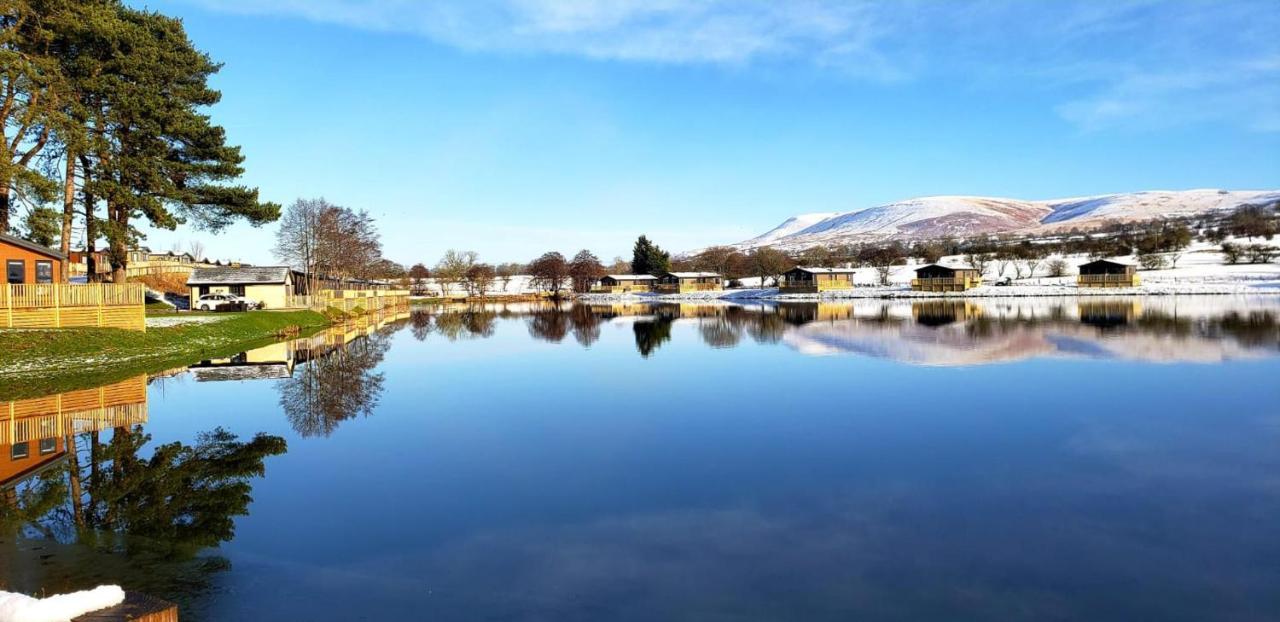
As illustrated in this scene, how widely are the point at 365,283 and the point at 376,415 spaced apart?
96.3m

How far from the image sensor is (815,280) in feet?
320

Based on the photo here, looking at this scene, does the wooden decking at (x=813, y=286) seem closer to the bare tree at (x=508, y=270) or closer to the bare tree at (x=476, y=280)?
the bare tree at (x=476, y=280)

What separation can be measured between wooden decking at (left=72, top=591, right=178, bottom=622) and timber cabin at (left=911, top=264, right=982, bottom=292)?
93431 millimetres

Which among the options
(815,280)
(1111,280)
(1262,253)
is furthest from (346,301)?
(1262,253)

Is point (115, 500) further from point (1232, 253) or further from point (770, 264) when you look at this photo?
point (1232, 253)

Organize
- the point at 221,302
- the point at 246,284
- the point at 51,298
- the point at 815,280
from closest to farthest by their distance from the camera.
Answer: the point at 51,298
the point at 221,302
the point at 246,284
the point at 815,280

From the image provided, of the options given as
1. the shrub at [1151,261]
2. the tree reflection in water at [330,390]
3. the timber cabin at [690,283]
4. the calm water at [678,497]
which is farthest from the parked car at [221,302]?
the shrub at [1151,261]

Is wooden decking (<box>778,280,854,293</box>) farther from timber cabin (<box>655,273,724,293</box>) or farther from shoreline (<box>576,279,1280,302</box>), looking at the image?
timber cabin (<box>655,273,724,293</box>)

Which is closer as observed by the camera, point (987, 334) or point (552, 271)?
point (987, 334)

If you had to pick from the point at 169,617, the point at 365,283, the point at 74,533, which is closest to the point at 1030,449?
the point at 169,617

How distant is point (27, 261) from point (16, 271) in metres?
0.51

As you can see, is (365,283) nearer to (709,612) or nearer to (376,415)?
(376,415)

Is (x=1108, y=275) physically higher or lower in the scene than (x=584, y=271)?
lower

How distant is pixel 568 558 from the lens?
7.11 meters
